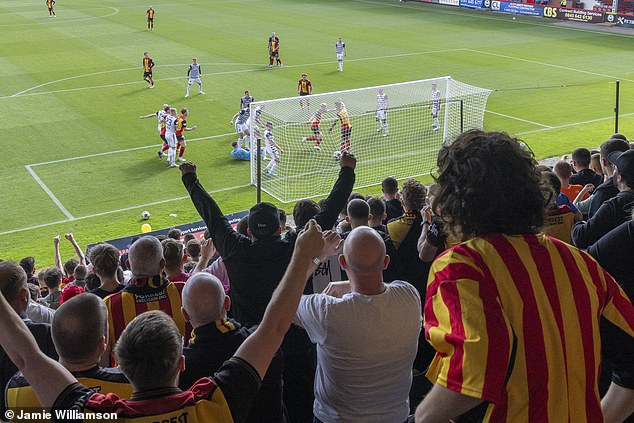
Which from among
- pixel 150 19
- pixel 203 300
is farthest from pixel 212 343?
pixel 150 19

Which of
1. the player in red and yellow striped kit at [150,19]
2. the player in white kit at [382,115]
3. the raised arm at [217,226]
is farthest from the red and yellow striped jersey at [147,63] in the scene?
the raised arm at [217,226]

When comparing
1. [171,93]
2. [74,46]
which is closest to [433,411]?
[171,93]

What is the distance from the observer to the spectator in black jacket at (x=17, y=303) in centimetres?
455

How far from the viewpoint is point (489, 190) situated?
2.65 meters

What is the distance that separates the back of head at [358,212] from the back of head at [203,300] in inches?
103

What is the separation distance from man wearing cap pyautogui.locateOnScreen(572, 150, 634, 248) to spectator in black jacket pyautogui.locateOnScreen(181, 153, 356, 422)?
1.88 meters

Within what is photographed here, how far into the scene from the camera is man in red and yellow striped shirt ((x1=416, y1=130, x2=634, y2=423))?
2357 mm

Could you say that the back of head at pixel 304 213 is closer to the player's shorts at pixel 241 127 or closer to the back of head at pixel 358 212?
the back of head at pixel 358 212

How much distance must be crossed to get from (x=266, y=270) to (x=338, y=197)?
0.85 m

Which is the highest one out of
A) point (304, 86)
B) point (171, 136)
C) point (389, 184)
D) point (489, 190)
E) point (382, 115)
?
point (489, 190)

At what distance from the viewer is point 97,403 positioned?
2.69 m

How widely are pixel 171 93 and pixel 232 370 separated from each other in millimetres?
25700

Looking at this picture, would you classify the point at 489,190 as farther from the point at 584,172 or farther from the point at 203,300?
the point at 584,172

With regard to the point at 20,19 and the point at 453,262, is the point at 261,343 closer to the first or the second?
the point at 453,262
